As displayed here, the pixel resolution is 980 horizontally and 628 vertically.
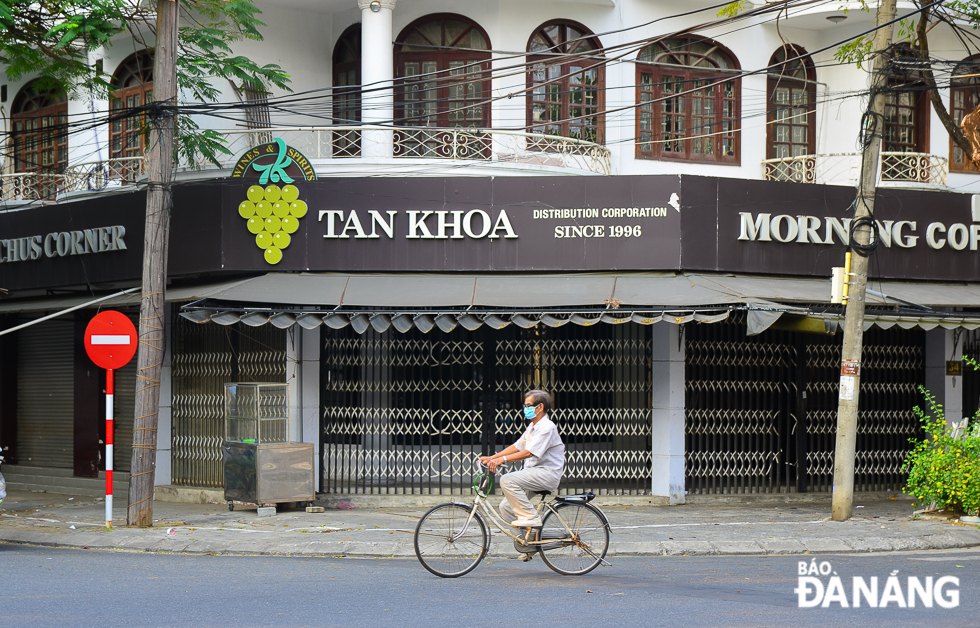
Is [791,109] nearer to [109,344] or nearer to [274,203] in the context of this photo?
[274,203]

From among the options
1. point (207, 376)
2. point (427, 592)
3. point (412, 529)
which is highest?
point (207, 376)

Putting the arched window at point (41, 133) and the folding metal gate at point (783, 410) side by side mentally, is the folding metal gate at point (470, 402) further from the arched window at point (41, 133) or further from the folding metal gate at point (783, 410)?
the arched window at point (41, 133)

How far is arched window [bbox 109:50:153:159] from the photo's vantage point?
693 inches

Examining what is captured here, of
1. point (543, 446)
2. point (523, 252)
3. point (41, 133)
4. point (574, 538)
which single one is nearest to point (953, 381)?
point (523, 252)

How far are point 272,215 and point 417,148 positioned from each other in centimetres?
254

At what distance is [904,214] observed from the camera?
53.2 feet

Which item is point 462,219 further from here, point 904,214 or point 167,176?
point 904,214

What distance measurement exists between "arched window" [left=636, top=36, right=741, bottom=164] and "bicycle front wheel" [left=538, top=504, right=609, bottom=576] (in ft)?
29.4

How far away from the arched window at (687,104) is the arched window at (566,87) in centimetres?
68

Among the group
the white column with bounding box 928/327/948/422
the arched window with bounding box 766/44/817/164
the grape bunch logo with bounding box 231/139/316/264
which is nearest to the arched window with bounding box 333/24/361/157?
the grape bunch logo with bounding box 231/139/316/264

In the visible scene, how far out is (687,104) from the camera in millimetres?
17641

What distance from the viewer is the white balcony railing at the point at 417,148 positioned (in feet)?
52.6

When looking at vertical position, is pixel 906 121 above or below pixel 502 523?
above

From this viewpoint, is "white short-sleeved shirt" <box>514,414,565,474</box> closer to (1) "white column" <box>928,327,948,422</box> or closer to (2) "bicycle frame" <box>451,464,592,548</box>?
(2) "bicycle frame" <box>451,464,592,548</box>
